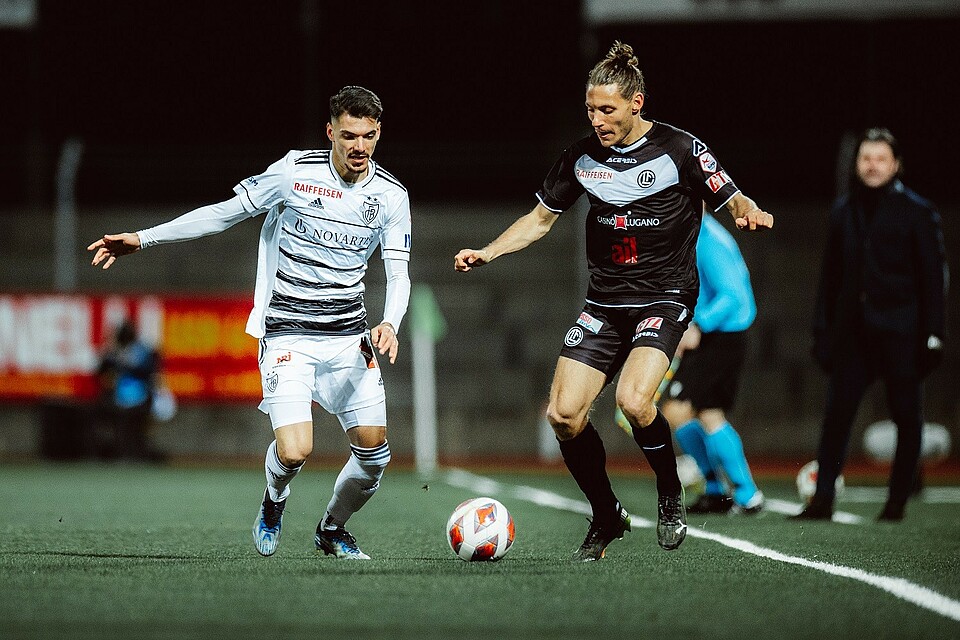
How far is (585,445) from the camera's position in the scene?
629cm

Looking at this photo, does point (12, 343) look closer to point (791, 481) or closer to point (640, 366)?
point (791, 481)

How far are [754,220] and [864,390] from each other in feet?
9.74

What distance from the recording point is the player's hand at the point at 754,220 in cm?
579

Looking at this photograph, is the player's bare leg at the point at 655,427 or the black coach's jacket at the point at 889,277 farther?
the black coach's jacket at the point at 889,277

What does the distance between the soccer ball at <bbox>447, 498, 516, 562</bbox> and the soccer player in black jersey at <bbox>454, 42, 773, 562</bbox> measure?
35 centimetres

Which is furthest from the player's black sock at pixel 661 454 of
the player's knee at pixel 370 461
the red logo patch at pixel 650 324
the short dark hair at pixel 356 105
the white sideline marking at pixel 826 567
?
the short dark hair at pixel 356 105

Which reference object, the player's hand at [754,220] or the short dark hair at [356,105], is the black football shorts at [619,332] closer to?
the player's hand at [754,220]

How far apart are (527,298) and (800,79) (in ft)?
19.9

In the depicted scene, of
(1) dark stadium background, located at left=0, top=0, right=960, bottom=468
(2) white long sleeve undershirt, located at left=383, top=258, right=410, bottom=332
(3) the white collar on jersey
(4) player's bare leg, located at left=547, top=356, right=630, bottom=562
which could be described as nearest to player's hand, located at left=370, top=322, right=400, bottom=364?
(2) white long sleeve undershirt, located at left=383, top=258, right=410, bottom=332

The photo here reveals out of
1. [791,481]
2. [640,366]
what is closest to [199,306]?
[791,481]

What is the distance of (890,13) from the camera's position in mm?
15805

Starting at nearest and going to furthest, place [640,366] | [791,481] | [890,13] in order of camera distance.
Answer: [640,366]
[791,481]
[890,13]

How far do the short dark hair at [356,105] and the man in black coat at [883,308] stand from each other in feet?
11.6

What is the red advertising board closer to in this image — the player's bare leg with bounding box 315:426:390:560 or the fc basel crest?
the player's bare leg with bounding box 315:426:390:560
